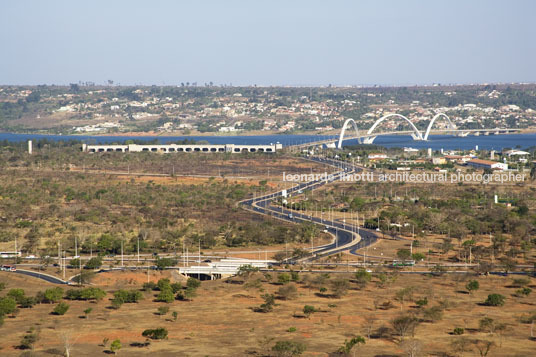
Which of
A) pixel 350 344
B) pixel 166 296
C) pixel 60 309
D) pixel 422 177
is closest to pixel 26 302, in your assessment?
pixel 60 309

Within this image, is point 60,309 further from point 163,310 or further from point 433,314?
point 433,314

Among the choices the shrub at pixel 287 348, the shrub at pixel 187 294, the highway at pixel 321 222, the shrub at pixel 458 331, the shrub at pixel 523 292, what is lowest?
the highway at pixel 321 222

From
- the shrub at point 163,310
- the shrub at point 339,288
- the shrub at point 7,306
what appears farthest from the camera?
the shrub at point 339,288

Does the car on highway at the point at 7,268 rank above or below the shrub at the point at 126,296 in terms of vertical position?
below

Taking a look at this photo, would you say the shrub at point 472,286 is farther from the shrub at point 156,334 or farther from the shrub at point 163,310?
the shrub at point 156,334

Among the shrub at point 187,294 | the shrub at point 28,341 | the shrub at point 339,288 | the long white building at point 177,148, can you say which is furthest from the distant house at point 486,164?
the shrub at point 28,341

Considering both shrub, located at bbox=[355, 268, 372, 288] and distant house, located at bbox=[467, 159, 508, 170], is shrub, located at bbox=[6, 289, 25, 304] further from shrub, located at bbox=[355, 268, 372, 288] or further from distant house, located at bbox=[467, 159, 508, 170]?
distant house, located at bbox=[467, 159, 508, 170]

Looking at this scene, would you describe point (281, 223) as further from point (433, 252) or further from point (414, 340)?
point (414, 340)
